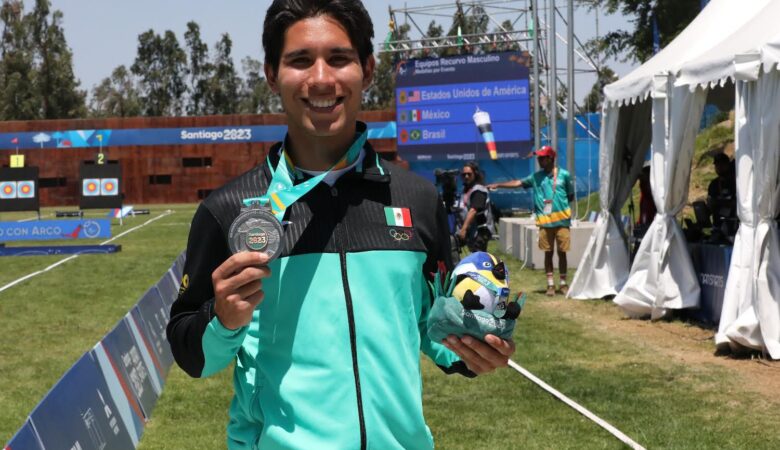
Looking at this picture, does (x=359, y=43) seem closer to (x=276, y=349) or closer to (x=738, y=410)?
(x=276, y=349)

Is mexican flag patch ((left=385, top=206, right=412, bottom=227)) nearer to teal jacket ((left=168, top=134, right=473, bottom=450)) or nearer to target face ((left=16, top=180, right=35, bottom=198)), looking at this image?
teal jacket ((left=168, top=134, right=473, bottom=450))

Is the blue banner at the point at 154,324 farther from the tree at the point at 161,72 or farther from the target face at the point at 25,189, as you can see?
the tree at the point at 161,72

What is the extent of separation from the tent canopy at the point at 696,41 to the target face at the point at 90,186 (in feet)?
96.7

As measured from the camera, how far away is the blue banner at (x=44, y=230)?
2798 centimetres

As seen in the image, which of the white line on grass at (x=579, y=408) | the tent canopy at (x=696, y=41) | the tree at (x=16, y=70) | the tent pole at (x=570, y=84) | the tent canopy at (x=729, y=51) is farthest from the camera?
the tree at (x=16, y=70)

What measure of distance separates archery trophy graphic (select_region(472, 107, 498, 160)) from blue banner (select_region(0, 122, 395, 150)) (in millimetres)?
25258

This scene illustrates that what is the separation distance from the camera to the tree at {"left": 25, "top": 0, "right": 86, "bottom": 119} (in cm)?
9162

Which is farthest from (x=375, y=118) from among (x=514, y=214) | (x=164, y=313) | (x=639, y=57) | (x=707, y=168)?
(x=164, y=313)

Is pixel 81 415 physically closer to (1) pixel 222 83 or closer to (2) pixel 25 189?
(2) pixel 25 189

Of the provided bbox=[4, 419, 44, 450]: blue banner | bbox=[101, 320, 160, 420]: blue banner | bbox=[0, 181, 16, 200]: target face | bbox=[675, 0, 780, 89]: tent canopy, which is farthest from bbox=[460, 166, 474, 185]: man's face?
bbox=[0, 181, 16, 200]: target face

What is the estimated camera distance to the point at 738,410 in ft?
26.8

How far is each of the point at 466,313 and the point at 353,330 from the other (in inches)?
10.3

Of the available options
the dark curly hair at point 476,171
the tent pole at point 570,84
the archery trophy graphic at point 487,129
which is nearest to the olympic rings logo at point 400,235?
the dark curly hair at point 476,171

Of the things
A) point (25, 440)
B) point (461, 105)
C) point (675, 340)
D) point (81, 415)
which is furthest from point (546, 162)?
point (461, 105)
